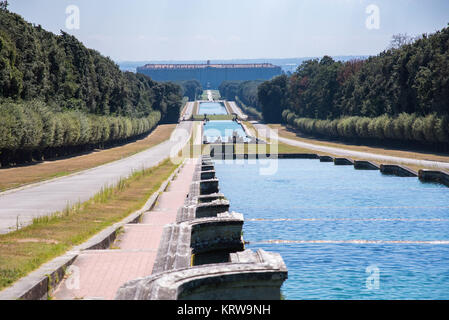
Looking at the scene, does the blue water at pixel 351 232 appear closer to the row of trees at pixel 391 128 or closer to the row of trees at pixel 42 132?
the row of trees at pixel 42 132

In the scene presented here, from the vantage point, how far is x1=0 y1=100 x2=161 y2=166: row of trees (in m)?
54.3

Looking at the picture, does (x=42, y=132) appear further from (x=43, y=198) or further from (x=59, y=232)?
(x=59, y=232)

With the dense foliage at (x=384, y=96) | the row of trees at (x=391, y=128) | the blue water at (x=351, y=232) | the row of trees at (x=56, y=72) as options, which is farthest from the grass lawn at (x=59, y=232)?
the dense foliage at (x=384, y=96)

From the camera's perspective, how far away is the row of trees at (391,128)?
6675 centimetres

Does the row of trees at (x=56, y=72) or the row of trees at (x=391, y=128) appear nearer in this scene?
the row of trees at (x=56, y=72)

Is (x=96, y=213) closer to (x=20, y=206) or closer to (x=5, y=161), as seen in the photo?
(x=20, y=206)

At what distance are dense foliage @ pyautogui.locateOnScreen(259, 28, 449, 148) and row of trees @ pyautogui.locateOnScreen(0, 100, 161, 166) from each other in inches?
1370

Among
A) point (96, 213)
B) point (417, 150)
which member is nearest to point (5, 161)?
point (96, 213)

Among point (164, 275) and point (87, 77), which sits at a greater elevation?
point (87, 77)

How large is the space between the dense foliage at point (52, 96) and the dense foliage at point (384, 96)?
1324 inches

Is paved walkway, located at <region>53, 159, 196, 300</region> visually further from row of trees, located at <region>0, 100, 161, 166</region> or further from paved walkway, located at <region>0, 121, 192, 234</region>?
row of trees, located at <region>0, 100, 161, 166</region>

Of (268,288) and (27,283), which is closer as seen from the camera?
(268,288)

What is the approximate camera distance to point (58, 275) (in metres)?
12.2
